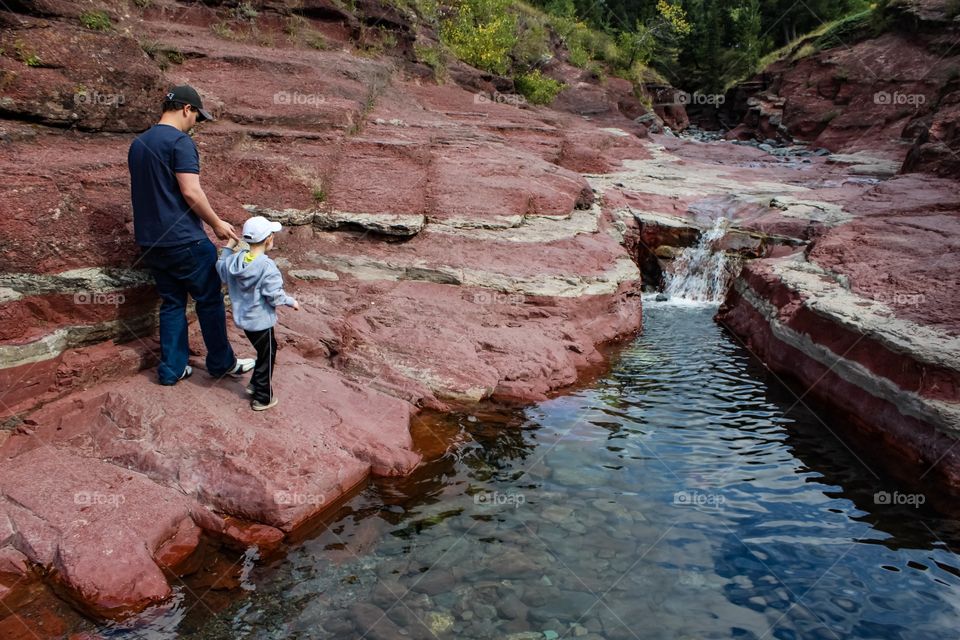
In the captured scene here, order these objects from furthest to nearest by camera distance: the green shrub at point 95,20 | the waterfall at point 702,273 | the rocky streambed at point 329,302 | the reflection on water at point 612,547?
the waterfall at point 702,273 < the green shrub at point 95,20 < the rocky streambed at point 329,302 < the reflection on water at point 612,547

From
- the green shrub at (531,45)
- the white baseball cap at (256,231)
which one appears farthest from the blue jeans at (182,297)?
the green shrub at (531,45)

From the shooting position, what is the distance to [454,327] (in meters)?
6.86

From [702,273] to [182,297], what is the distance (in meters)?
9.19

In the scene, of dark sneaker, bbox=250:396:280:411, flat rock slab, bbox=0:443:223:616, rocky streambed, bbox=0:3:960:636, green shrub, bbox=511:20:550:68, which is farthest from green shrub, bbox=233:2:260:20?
Result: green shrub, bbox=511:20:550:68

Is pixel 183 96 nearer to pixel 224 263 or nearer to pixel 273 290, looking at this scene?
pixel 224 263

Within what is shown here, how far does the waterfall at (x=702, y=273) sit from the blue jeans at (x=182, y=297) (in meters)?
8.46

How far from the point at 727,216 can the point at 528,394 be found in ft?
26.7

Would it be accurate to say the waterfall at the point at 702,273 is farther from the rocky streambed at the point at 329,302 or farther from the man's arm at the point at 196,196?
the man's arm at the point at 196,196

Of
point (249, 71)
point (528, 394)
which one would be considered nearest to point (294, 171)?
point (249, 71)

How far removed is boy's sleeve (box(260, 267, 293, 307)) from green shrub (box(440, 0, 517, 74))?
1599 cm

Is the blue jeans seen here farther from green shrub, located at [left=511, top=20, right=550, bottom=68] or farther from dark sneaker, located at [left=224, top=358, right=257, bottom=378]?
green shrub, located at [left=511, top=20, right=550, bottom=68]

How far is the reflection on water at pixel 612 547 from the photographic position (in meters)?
3.61

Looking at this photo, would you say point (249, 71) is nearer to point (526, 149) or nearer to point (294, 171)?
point (294, 171)

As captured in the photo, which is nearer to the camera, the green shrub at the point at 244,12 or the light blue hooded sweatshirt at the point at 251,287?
the light blue hooded sweatshirt at the point at 251,287
